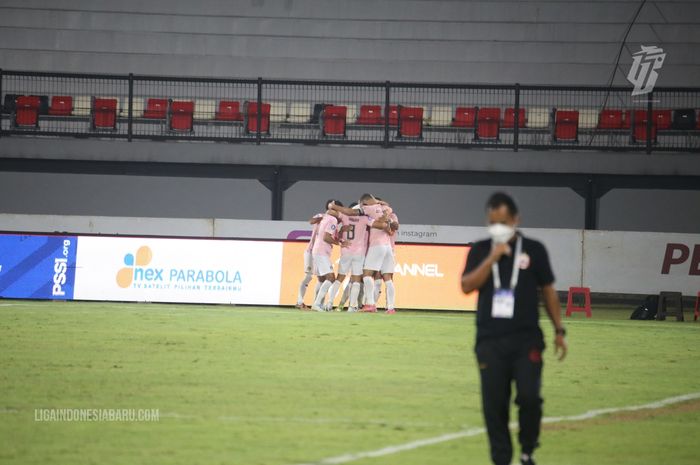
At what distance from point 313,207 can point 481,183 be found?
16.6ft

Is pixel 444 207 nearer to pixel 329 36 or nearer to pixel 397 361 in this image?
pixel 329 36

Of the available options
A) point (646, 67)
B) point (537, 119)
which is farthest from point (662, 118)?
point (646, 67)

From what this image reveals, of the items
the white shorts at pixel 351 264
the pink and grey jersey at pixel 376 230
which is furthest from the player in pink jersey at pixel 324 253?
the pink and grey jersey at pixel 376 230

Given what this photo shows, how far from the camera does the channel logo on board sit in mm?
25359

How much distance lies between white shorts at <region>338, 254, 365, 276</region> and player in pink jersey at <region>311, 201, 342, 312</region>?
347mm

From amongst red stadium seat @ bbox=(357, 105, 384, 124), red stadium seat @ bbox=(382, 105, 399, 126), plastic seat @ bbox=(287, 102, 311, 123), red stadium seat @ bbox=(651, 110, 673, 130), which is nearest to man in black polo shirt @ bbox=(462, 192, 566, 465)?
red stadium seat @ bbox=(382, 105, 399, 126)

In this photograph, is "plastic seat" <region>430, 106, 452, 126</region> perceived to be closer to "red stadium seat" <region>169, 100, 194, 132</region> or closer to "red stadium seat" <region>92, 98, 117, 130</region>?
"red stadium seat" <region>169, 100, 194, 132</region>

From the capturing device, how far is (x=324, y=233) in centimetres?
2389

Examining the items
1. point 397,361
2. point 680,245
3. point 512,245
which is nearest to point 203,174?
point 680,245

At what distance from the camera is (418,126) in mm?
32844

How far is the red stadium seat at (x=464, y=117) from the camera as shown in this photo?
1313 inches

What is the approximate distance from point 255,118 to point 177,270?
910cm

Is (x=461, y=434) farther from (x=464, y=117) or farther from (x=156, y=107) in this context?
(x=156, y=107)

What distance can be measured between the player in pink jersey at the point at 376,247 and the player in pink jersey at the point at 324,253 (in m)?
0.33
